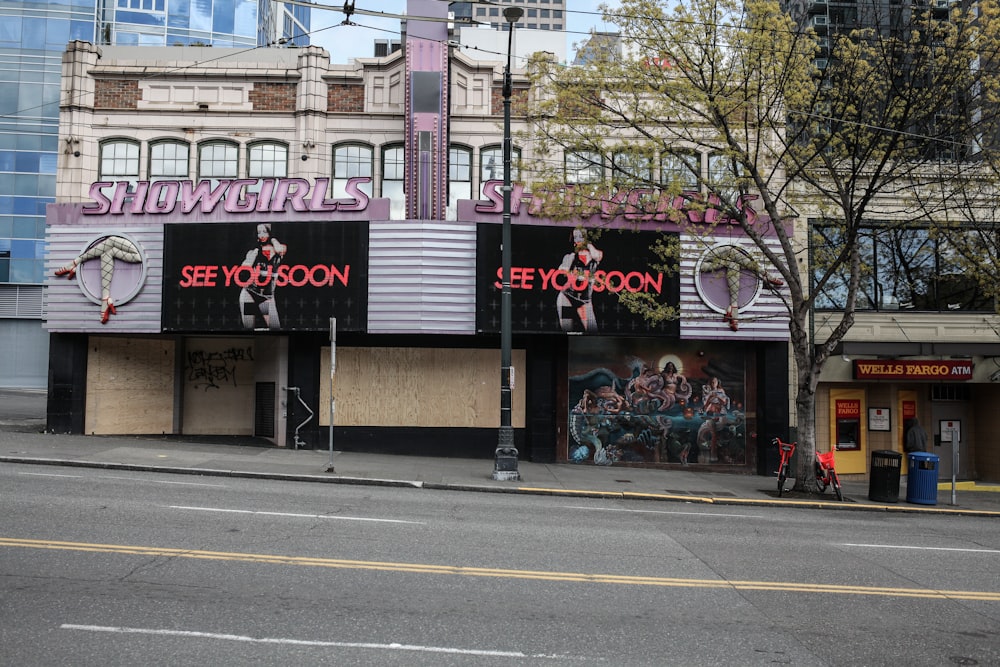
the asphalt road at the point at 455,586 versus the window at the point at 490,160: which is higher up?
the window at the point at 490,160

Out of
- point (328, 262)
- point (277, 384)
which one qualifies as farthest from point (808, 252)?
point (277, 384)

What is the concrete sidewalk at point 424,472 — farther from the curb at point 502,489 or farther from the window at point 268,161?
the window at point 268,161

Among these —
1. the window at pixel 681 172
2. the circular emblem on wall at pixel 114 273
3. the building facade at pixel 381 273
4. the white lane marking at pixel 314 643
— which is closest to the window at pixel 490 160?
the building facade at pixel 381 273

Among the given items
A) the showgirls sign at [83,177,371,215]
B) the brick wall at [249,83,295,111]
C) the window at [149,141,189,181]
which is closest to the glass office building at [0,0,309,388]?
the window at [149,141,189,181]

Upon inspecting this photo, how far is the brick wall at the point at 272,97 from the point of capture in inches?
804

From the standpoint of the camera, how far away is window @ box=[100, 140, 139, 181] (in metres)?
20.5

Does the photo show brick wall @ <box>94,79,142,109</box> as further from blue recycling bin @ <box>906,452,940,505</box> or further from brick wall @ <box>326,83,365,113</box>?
blue recycling bin @ <box>906,452,940,505</box>

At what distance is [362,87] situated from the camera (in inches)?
805

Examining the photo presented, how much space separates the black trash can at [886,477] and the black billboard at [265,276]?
1194 cm

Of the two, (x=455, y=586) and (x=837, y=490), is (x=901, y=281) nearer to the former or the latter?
(x=837, y=490)

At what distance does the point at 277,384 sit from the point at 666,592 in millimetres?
15198

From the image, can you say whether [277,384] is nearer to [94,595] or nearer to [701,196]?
[701,196]

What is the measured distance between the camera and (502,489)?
15.1 metres

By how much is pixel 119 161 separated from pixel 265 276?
5.47 metres
